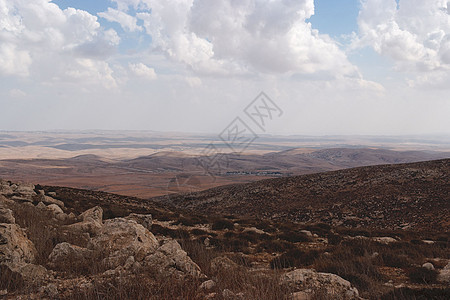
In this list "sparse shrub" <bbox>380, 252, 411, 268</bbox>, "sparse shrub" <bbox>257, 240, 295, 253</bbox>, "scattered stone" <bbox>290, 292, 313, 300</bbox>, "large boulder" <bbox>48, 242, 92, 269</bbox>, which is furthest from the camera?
"sparse shrub" <bbox>257, 240, 295, 253</bbox>

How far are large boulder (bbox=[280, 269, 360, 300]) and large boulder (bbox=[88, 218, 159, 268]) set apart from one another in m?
3.22

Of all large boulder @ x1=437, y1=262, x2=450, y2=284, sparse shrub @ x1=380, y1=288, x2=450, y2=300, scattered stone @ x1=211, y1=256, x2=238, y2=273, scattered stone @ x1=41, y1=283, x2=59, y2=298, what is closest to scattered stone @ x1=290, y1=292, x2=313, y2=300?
sparse shrub @ x1=380, y1=288, x2=450, y2=300

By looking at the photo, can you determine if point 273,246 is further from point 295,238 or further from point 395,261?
point 395,261

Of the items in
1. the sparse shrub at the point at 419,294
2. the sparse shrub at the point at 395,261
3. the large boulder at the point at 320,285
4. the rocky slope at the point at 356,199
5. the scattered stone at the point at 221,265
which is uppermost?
the large boulder at the point at 320,285

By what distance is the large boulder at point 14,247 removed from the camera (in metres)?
5.11

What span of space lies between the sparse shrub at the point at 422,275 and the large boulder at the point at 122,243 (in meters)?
6.50

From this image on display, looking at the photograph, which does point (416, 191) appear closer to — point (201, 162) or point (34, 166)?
point (201, 162)

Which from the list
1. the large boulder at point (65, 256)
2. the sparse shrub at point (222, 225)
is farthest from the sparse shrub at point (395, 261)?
the sparse shrub at point (222, 225)

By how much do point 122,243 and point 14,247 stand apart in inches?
83.9

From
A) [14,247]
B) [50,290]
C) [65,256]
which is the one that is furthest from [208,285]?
[14,247]

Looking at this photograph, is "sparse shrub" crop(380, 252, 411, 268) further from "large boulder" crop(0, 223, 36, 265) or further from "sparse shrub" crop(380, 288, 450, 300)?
"large boulder" crop(0, 223, 36, 265)

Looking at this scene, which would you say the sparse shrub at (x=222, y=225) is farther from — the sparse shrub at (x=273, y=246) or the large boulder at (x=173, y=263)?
the large boulder at (x=173, y=263)

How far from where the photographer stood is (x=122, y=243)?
681 cm

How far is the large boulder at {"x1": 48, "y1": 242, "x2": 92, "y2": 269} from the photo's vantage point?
5.58 m
